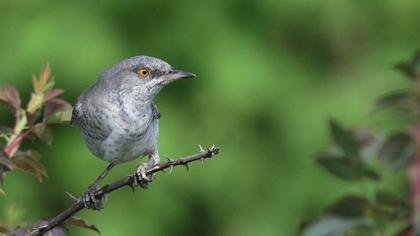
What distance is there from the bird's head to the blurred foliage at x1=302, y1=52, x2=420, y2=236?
0.66 meters

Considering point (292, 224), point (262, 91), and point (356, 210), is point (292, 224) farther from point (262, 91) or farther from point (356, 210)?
point (356, 210)

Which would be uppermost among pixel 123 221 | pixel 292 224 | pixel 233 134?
pixel 233 134

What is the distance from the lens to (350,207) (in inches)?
103

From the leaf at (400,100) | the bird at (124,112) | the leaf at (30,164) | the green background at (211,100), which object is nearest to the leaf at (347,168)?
the leaf at (400,100)

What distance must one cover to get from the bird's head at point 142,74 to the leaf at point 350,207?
0.76m

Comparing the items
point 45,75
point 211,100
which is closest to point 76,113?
point 45,75

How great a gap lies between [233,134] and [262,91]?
0.41 metres

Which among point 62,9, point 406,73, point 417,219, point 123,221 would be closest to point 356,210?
point 417,219

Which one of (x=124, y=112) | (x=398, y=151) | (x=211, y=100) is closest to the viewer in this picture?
(x=398, y=151)

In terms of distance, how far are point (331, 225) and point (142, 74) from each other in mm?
891

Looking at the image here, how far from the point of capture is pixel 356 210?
8.63 feet

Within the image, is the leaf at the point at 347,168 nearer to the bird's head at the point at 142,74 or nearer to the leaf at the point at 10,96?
the bird's head at the point at 142,74

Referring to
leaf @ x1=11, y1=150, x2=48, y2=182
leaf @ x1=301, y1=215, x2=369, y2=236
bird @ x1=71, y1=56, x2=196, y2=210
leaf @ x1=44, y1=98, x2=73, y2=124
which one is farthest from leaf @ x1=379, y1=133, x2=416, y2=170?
leaf @ x1=11, y1=150, x2=48, y2=182

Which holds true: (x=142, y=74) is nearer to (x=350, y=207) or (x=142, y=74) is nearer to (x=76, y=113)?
(x=76, y=113)
